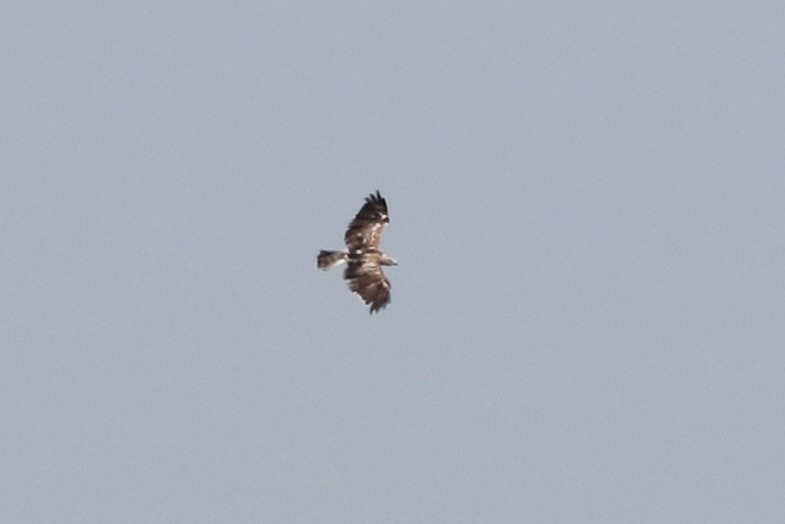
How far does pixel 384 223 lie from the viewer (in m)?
55.1

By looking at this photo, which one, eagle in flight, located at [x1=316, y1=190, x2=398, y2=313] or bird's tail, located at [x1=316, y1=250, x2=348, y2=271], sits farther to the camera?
bird's tail, located at [x1=316, y1=250, x2=348, y2=271]

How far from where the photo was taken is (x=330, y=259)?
53.7 metres

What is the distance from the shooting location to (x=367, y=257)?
176 feet

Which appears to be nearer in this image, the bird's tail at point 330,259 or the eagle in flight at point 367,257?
the eagle in flight at point 367,257

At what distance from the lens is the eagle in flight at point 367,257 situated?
170ft

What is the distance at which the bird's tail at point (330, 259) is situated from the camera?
53.7 metres

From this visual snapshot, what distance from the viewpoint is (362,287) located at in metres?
52.1

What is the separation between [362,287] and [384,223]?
11.8ft

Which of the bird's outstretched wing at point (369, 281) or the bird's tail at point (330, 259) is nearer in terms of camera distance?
the bird's outstretched wing at point (369, 281)

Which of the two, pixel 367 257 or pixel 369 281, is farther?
pixel 367 257

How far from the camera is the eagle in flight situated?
51.9 meters

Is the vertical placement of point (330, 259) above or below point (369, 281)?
above

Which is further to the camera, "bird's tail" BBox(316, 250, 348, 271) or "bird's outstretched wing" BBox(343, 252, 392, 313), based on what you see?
"bird's tail" BBox(316, 250, 348, 271)

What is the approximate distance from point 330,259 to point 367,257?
113 centimetres
